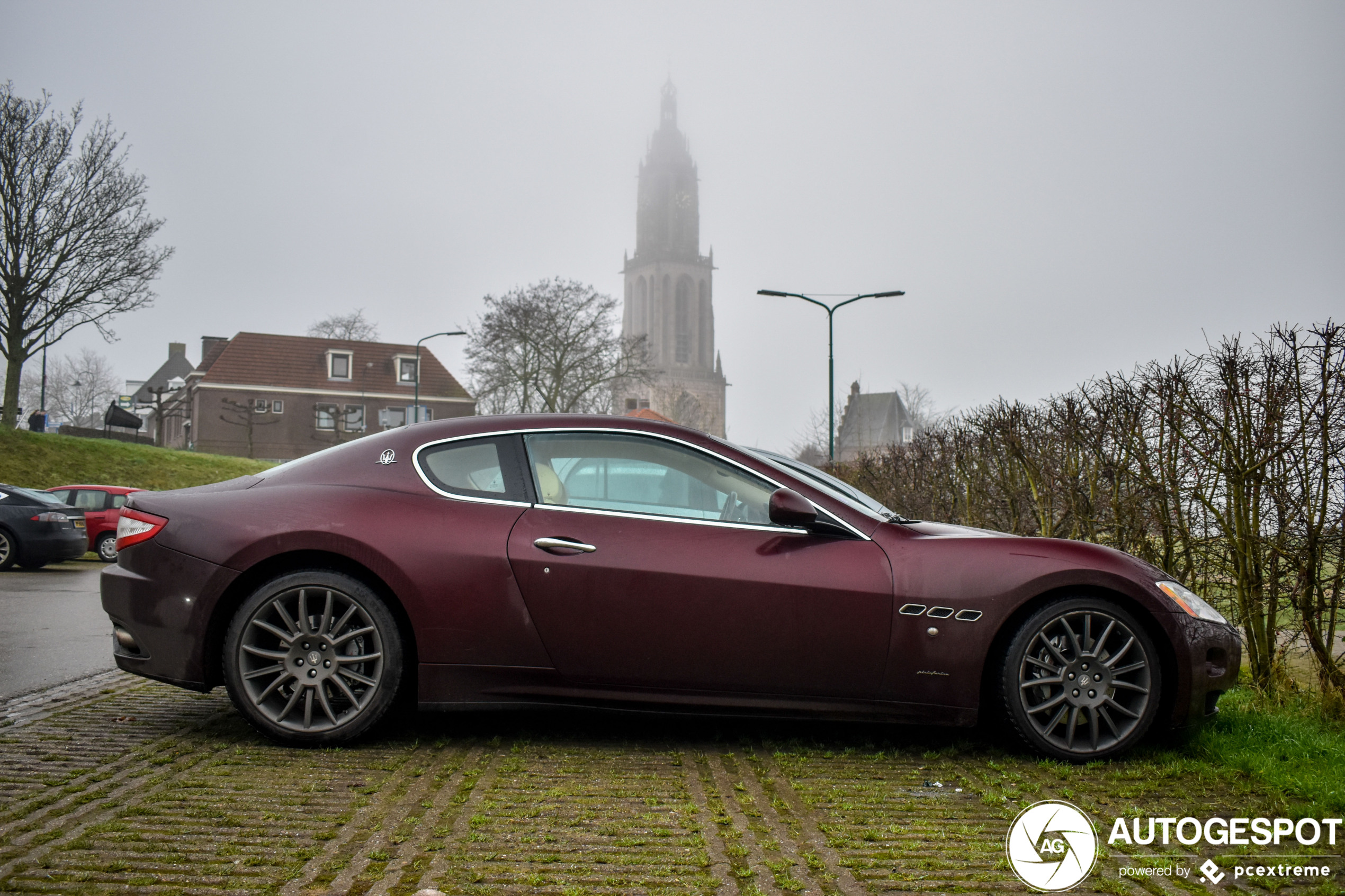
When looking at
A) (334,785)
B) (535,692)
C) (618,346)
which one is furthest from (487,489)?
(618,346)

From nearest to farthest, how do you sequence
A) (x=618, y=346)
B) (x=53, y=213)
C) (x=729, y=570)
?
(x=729, y=570), (x=53, y=213), (x=618, y=346)

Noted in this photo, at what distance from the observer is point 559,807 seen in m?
3.76

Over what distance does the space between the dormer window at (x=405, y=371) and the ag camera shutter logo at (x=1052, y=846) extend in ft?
201

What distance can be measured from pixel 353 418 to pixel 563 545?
60.0m

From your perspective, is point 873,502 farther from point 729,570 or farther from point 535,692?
point 535,692

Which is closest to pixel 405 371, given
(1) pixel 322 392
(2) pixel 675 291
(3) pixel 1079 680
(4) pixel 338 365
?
(4) pixel 338 365

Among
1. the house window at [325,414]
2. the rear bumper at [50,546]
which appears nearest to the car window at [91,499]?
the rear bumper at [50,546]

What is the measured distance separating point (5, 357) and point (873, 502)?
36.1m

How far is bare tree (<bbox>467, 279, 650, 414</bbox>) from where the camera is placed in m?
51.2

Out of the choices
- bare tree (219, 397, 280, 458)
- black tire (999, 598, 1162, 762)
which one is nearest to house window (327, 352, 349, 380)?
bare tree (219, 397, 280, 458)

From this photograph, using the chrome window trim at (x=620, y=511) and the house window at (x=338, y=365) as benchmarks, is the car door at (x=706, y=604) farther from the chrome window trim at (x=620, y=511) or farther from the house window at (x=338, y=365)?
the house window at (x=338, y=365)

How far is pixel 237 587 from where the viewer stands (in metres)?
4.63

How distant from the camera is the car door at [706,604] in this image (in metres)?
4.45

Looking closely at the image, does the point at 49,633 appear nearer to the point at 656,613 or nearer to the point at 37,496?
the point at 656,613
